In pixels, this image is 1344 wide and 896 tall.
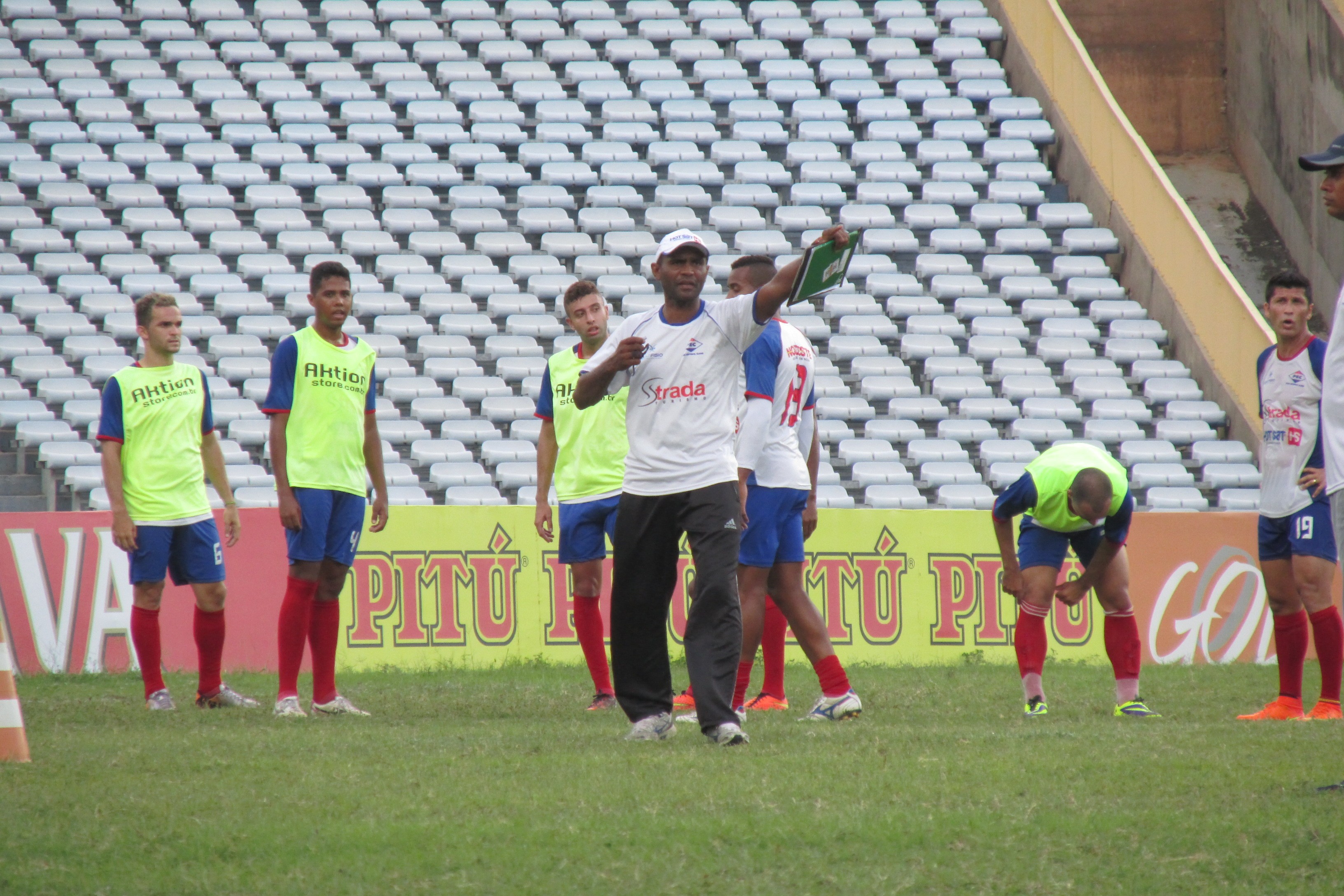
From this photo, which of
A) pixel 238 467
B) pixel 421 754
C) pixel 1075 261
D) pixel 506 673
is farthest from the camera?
pixel 1075 261

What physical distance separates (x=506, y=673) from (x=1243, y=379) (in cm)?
817

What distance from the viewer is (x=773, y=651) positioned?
24.3ft

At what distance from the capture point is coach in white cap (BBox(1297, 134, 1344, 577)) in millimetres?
4051

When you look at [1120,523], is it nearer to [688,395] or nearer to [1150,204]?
[688,395]

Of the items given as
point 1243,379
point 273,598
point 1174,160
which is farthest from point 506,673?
point 1174,160

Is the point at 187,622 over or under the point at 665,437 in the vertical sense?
under

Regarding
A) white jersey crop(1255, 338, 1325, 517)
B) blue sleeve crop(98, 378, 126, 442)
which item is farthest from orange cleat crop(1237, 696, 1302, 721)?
blue sleeve crop(98, 378, 126, 442)

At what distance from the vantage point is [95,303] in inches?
543

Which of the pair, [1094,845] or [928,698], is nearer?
[1094,845]

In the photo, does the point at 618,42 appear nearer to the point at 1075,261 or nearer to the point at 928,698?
the point at 1075,261

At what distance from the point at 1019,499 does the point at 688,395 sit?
78.3 inches

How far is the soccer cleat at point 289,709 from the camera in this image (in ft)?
22.0

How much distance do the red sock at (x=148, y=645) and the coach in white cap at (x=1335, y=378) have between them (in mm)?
5633

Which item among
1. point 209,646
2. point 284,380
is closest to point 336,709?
point 209,646
